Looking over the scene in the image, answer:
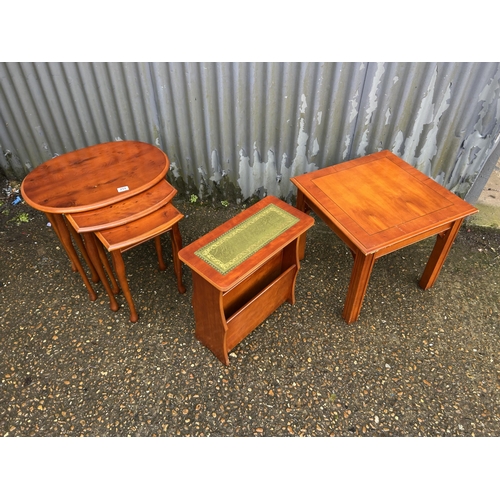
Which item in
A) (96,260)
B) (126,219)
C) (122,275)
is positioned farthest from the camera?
(96,260)

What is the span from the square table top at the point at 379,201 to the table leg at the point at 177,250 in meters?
0.90

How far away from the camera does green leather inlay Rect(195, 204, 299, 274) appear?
2145mm

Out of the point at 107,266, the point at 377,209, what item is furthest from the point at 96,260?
the point at 377,209

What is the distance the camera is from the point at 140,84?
10.4 feet

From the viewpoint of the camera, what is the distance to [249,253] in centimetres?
218

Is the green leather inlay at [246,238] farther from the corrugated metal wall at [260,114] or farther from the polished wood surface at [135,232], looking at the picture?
the corrugated metal wall at [260,114]

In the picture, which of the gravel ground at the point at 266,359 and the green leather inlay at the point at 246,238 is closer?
the green leather inlay at the point at 246,238

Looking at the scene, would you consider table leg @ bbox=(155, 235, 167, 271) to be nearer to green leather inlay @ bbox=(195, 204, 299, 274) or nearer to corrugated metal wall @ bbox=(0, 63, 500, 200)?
green leather inlay @ bbox=(195, 204, 299, 274)

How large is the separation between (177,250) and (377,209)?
1.34 m

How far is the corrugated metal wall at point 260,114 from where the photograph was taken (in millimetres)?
2951

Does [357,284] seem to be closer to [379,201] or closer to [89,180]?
[379,201]

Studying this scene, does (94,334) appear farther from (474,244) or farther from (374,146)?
(474,244)

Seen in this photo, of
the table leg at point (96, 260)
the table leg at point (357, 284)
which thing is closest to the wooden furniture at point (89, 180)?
the table leg at point (96, 260)

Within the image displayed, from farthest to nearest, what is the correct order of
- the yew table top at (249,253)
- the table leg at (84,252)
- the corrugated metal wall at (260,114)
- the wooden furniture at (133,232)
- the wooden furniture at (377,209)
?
the corrugated metal wall at (260,114), the table leg at (84,252), the wooden furniture at (377,209), the wooden furniture at (133,232), the yew table top at (249,253)
